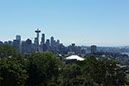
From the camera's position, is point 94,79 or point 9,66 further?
point 94,79

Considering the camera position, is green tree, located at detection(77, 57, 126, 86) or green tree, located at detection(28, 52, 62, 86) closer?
green tree, located at detection(77, 57, 126, 86)

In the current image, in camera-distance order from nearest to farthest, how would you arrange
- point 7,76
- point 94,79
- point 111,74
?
point 7,76 → point 111,74 → point 94,79

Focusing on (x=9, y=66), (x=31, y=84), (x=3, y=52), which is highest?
(x=3, y=52)

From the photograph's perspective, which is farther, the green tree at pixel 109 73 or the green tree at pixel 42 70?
the green tree at pixel 42 70

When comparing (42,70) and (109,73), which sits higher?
(109,73)

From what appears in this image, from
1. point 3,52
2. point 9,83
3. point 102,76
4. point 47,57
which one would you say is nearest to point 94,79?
point 102,76

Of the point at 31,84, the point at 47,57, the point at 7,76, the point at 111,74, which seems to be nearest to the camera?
the point at 7,76

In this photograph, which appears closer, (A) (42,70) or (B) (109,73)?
(B) (109,73)

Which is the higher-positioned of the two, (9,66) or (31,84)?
(9,66)

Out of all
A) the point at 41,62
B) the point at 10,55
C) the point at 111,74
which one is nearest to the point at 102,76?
the point at 111,74

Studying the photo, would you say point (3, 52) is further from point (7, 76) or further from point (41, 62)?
point (41, 62)
